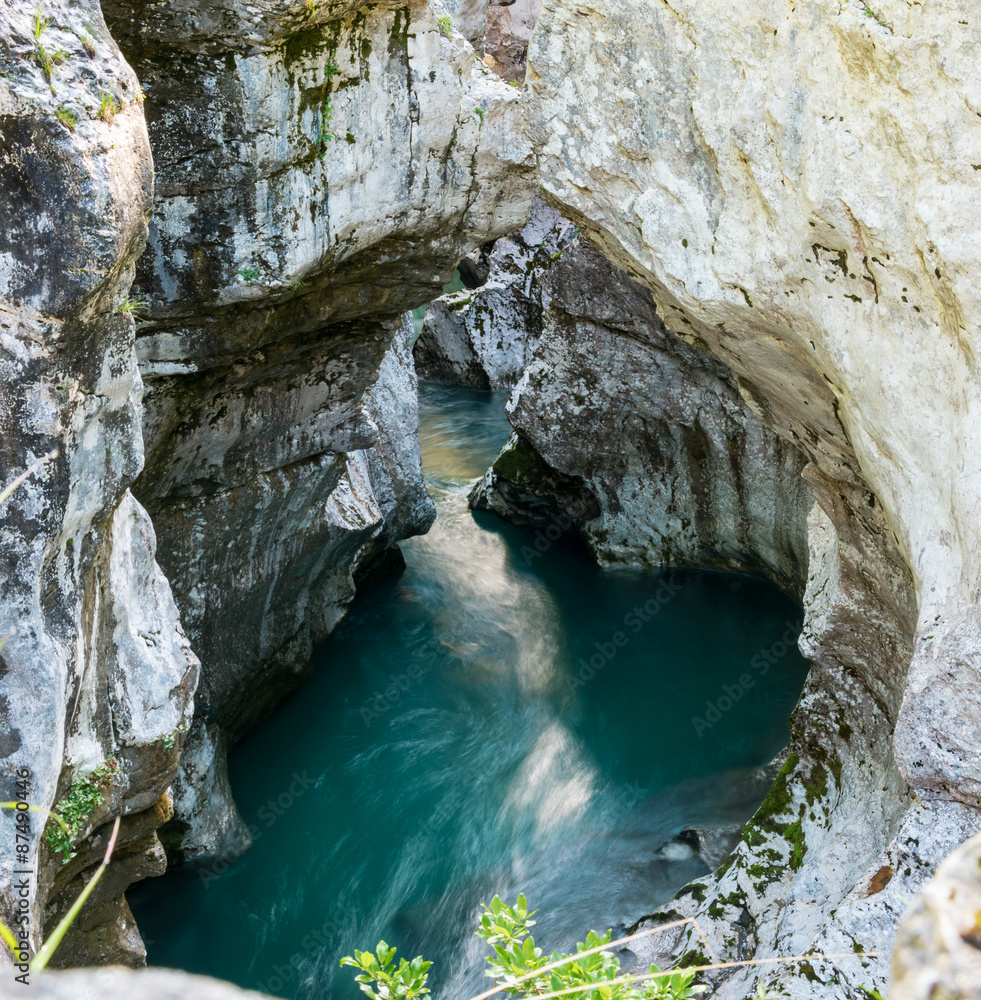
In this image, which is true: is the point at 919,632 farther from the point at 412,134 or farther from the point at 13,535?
the point at 412,134

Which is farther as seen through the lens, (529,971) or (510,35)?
(510,35)

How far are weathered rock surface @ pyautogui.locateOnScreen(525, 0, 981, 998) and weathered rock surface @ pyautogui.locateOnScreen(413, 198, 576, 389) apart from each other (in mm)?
12066

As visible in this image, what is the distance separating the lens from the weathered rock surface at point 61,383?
3217mm

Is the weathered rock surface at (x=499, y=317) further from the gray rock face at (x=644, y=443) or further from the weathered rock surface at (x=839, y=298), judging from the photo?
the weathered rock surface at (x=839, y=298)

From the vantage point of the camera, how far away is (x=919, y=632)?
3.31 m

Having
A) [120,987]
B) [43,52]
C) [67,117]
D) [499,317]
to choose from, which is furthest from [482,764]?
[499,317]

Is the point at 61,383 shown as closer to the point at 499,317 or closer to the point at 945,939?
the point at 945,939

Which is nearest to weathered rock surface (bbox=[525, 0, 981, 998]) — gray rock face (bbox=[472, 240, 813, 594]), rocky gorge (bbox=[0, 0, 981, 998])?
rocky gorge (bbox=[0, 0, 981, 998])

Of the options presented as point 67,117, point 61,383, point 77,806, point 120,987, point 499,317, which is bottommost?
point 77,806

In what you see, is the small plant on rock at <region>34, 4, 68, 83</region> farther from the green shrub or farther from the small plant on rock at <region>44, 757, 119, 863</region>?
the green shrub

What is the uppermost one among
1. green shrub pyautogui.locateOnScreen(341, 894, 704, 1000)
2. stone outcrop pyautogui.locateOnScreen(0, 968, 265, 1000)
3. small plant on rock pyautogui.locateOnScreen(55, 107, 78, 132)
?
small plant on rock pyautogui.locateOnScreen(55, 107, 78, 132)

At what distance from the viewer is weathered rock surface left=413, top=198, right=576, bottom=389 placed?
56.0ft

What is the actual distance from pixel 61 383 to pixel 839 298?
10.7 feet

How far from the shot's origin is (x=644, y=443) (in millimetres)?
11398
